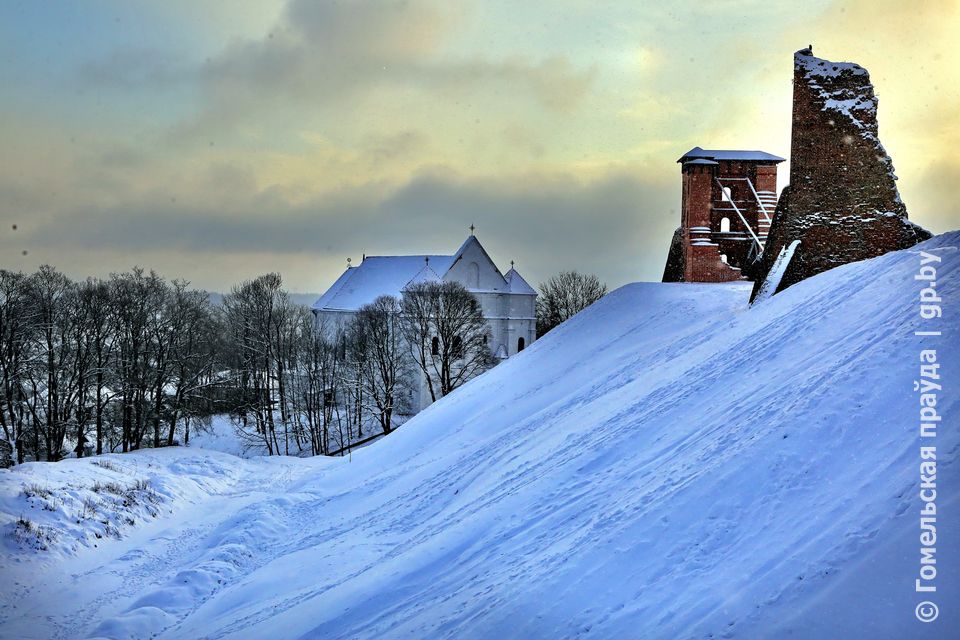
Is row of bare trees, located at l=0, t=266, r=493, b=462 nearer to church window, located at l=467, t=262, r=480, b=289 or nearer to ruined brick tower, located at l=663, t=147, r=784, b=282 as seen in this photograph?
church window, located at l=467, t=262, r=480, b=289

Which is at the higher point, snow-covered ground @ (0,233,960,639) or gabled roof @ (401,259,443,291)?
gabled roof @ (401,259,443,291)

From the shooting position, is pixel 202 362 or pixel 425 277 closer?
pixel 202 362

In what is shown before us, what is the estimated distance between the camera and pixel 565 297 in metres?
66.1

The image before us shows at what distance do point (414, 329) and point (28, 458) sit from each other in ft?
64.8

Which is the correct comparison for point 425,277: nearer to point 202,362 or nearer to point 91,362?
point 202,362

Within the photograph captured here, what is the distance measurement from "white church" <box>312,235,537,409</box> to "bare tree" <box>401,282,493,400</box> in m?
2.25

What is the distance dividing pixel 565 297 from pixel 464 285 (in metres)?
22.2

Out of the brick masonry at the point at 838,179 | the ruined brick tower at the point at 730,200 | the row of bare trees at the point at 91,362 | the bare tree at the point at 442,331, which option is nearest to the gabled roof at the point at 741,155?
the ruined brick tower at the point at 730,200

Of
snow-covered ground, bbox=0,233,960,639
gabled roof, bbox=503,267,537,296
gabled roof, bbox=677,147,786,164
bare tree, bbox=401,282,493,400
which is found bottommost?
snow-covered ground, bbox=0,233,960,639

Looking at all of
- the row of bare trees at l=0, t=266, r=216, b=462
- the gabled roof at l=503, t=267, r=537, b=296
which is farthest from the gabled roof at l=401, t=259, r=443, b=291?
the row of bare trees at l=0, t=266, r=216, b=462

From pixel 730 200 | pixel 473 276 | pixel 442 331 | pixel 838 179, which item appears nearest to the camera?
pixel 838 179

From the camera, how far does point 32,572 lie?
13.0 meters

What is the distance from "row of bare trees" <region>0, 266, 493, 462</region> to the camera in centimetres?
2942

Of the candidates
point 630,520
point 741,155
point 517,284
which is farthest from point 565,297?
point 630,520
